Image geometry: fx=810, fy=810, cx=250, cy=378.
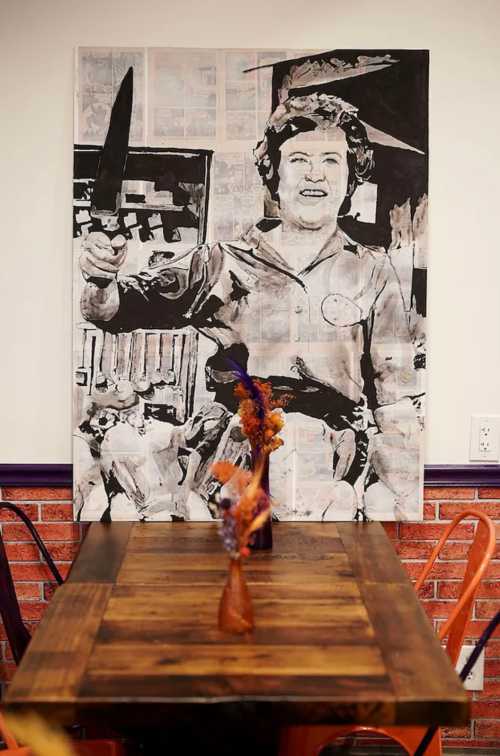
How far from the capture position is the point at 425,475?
8.04 ft

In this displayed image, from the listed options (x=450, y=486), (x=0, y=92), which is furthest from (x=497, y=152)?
(x=0, y=92)

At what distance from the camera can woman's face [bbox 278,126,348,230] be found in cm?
233

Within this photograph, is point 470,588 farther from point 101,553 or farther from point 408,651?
point 101,553

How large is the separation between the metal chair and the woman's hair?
120 cm

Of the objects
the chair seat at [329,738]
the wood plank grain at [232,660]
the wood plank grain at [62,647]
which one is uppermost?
the wood plank grain at [232,660]

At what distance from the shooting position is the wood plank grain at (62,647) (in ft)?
4.55

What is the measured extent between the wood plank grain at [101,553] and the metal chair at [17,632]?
0.18 meters

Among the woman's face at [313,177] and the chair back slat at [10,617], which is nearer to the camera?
the chair back slat at [10,617]

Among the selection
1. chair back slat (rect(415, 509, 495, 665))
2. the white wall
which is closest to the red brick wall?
the white wall

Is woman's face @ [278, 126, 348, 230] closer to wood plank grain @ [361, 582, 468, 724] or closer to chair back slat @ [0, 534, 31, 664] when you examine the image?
wood plank grain @ [361, 582, 468, 724]

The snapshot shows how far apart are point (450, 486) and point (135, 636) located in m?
1.23

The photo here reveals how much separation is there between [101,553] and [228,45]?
4.82ft

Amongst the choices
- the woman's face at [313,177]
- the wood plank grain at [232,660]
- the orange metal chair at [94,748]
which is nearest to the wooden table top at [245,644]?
the wood plank grain at [232,660]

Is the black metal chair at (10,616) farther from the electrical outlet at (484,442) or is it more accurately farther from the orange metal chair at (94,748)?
the electrical outlet at (484,442)
